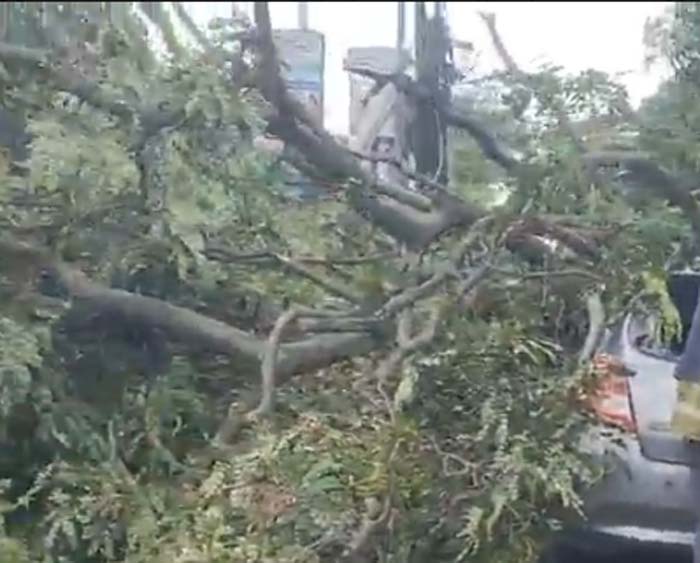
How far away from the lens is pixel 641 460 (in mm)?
2178

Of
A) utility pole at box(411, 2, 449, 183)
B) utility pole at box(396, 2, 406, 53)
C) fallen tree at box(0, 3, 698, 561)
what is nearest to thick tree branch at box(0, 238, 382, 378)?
fallen tree at box(0, 3, 698, 561)

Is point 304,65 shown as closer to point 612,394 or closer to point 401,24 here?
point 401,24

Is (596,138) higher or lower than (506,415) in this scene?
higher

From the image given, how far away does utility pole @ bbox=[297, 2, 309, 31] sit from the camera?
2229 millimetres

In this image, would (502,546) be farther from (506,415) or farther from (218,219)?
(218,219)

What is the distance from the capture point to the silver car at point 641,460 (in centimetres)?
209

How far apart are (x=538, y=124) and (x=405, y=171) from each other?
27 cm

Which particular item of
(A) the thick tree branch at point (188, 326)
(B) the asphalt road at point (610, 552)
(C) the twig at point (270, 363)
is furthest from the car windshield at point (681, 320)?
(C) the twig at point (270, 363)

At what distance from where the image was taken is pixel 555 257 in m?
2.19

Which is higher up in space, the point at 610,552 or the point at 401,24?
the point at 401,24

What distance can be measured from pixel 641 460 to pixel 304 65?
37.4 inches

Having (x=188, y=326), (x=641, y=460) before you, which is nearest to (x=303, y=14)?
(x=188, y=326)

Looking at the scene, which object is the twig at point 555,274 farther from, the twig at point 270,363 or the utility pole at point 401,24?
the utility pole at point 401,24

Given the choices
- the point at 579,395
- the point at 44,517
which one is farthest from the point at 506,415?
the point at 44,517
